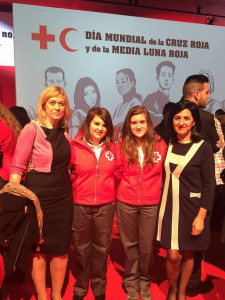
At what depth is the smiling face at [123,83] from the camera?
4.97 metres

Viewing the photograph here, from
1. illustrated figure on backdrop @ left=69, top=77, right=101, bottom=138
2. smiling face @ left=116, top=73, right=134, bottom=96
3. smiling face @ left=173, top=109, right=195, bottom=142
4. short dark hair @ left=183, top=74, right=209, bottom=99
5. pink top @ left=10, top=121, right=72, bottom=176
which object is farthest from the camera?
smiling face @ left=116, top=73, right=134, bottom=96

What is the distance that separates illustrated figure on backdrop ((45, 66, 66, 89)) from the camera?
4.56 metres

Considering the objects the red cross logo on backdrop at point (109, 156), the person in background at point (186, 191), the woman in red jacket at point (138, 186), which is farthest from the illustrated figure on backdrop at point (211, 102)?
the red cross logo on backdrop at point (109, 156)

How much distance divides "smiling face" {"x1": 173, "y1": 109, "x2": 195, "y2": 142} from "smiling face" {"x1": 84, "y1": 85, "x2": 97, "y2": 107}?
8.45ft

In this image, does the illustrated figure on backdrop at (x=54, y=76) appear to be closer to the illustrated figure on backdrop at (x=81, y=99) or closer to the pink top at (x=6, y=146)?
the illustrated figure on backdrop at (x=81, y=99)

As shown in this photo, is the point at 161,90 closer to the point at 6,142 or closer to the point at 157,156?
the point at 157,156

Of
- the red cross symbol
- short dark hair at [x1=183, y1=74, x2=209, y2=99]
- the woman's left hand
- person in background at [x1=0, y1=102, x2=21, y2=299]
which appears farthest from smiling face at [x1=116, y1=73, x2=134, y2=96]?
the woman's left hand

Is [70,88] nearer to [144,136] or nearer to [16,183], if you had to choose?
[144,136]

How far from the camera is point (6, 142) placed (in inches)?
94.9

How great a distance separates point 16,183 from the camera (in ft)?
7.36

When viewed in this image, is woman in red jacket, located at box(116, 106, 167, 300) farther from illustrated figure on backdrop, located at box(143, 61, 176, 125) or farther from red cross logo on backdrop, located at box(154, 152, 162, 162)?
illustrated figure on backdrop, located at box(143, 61, 176, 125)

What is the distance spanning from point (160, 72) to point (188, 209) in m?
3.26

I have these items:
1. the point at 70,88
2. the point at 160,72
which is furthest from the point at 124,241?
the point at 160,72

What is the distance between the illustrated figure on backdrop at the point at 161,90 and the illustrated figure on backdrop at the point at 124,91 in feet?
0.98
